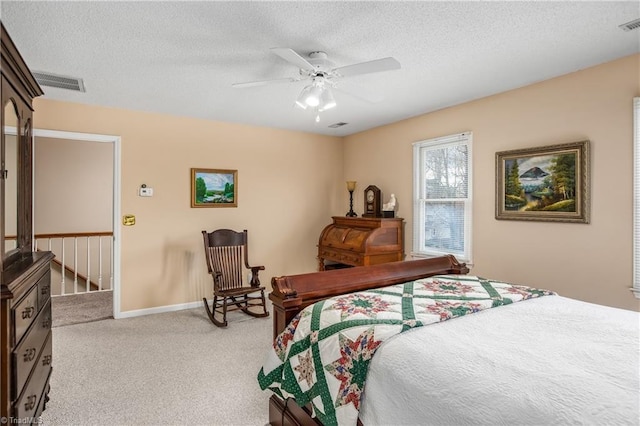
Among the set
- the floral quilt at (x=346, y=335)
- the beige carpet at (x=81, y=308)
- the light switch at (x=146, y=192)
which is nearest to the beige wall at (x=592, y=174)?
the floral quilt at (x=346, y=335)

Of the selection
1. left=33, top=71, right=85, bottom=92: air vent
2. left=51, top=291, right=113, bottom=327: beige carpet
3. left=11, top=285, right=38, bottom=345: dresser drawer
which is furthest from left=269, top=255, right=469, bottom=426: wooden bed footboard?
left=51, top=291, right=113, bottom=327: beige carpet

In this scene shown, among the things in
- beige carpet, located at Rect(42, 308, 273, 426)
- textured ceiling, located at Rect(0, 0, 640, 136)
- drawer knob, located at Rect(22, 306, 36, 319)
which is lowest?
beige carpet, located at Rect(42, 308, 273, 426)

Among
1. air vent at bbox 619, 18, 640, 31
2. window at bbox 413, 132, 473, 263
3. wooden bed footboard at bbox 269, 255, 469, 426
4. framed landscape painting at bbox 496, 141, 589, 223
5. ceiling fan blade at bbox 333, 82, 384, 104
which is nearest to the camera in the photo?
wooden bed footboard at bbox 269, 255, 469, 426

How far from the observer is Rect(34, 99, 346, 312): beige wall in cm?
420

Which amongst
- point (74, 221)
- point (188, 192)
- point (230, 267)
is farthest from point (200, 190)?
point (74, 221)

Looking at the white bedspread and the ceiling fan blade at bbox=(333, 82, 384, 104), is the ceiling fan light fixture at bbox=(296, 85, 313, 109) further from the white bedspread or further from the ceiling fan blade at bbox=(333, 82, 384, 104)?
the white bedspread

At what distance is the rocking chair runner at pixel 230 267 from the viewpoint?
416 centimetres

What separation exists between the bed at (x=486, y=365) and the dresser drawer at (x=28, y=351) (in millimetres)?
1093

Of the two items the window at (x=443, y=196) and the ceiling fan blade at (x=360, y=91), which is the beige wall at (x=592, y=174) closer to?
the window at (x=443, y=196)

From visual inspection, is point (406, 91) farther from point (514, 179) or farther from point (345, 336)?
point (345, 336)

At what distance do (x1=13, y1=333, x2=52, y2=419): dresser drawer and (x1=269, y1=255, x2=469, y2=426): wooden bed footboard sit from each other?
120 cm

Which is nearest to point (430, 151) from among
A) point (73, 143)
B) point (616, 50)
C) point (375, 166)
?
point (375, 166)

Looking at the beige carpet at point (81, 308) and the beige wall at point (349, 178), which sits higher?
the beige wall at point (349, 178)

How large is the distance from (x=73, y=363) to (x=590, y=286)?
4.30 meters
